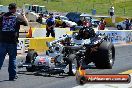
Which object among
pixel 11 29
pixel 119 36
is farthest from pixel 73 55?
pixel 119 36

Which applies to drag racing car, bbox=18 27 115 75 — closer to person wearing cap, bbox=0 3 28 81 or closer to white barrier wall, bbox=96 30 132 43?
person wearing cap, bbox=0 3 28 81

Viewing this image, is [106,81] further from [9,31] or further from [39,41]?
[39,41]

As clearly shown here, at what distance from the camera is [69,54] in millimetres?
13469

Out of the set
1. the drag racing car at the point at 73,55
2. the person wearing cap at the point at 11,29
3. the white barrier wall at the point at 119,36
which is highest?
the person wearing cap at the point at 11,29

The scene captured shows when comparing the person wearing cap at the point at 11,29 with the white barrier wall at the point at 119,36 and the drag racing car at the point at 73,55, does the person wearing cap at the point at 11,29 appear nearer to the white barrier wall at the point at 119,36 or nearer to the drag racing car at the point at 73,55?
the drag racing car at the point at 73,55

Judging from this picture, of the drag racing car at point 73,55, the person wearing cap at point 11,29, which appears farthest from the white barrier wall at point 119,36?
the person wearing cap at point 11,29

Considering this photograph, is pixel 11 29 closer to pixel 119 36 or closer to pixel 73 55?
pixel 73 55

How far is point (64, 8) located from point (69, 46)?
61218mm

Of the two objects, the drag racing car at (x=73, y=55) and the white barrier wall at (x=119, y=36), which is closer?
the drag racing car at (x=73, y=55)

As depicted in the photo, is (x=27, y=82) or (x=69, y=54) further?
(x=69, y=54)

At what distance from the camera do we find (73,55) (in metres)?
Result: 13.3

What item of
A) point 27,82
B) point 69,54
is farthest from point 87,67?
point 27,82

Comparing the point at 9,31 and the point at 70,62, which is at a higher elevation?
the point at 9,31

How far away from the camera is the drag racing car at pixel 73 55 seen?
13242 mm
